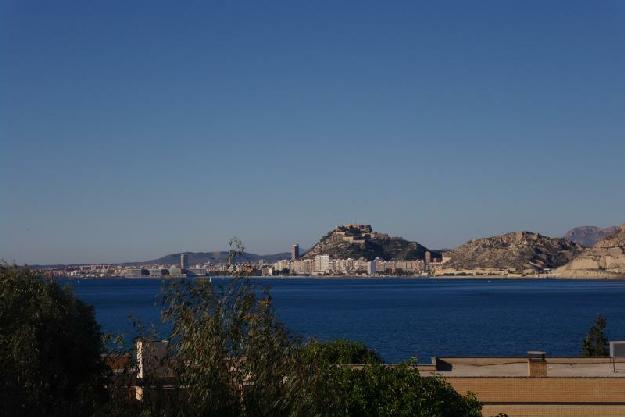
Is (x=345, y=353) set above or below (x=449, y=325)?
above

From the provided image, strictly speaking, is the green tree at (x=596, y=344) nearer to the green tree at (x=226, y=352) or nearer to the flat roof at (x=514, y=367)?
the flat roof at (x=514, y=367)

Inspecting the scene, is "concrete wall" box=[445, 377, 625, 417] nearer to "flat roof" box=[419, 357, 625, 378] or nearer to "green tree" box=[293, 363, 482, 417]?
"flat roof" box=[419, 357, 625, 378]

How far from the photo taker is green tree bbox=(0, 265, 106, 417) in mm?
15316

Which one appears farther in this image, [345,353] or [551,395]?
[345,353]

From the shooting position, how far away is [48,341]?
18000 mm

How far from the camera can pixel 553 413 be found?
22.7 meters

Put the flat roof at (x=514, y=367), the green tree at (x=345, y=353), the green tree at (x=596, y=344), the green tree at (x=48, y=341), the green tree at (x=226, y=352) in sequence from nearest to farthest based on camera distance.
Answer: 1. the green tree at (x=226, y=352)
2. the green tree at (x=48, y=341)
3. the green tree at (x=345, y=353)
4. the flat roof at (x=514, y=367)
5. the green tree at (x=596, y=344)

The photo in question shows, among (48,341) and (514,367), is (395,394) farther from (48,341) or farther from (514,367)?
(514,367)

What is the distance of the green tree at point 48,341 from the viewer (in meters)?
15.3

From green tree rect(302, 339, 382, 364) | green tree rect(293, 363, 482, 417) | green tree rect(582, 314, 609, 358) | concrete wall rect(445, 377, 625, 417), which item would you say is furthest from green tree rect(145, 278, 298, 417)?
green tree rect(582, 314, 609, 358)

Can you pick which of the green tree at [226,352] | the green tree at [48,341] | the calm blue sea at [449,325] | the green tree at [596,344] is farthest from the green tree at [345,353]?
the calm blue sea at [449,325]

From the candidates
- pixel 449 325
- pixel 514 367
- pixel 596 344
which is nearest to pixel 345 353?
pixel 514 367

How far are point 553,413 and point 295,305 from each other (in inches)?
4828

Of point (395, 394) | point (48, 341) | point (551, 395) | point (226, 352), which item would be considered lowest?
point (551, 395)
